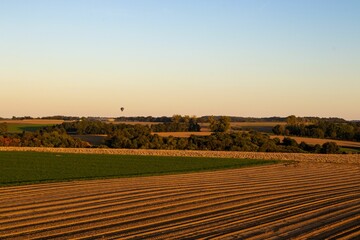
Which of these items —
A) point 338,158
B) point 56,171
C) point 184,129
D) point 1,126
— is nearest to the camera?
point 56,171

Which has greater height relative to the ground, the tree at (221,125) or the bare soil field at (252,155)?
the tree at (221,125)

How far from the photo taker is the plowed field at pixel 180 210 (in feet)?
37.9

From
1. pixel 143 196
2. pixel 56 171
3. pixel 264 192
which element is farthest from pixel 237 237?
pixel 56 171

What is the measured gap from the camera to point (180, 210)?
14.8 m

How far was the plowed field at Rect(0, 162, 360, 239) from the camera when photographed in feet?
37.9

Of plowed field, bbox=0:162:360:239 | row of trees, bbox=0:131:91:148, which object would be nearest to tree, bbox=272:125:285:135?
row of trees, bbox=0:131:91:148

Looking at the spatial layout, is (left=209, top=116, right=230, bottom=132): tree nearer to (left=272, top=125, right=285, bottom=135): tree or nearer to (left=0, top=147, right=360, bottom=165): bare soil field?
(left=272, top=125, right=285, bottom=135): tree

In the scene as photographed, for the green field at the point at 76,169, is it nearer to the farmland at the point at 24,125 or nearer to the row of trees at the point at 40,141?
the row of trees at the point at 40,141

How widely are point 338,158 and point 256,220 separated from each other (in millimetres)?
31912

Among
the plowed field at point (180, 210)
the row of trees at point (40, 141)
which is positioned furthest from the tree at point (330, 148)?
the plowed field at point (180, 210)

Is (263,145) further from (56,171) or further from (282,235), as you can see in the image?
(282,235)

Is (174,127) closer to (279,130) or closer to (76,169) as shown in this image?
(279,130)

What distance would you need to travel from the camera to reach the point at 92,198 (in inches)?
675

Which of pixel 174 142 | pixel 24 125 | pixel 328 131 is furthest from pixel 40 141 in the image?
pixel 328 131
